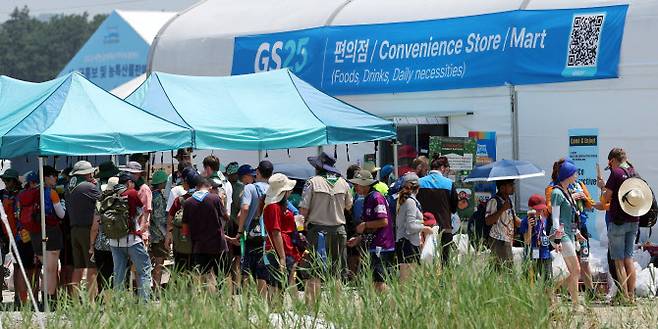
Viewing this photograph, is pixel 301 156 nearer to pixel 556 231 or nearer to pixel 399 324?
pixel 556 231

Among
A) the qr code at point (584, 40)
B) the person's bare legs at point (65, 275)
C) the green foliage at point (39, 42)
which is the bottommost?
the person's bare legs at point (65, 275)

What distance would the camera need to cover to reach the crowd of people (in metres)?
11.3

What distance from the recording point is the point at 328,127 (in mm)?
14961

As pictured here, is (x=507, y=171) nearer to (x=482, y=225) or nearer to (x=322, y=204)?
(x=482, y=225)

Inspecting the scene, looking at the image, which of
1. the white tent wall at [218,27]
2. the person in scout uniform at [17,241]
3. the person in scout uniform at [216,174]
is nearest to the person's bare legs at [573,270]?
the person in scout uniform at [216,174]

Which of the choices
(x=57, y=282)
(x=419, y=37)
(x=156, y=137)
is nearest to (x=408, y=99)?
(x=419, y=37)

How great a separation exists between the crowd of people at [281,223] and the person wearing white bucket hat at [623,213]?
1 cm

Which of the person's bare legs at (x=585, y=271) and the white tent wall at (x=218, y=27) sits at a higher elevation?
the white tent wall at (x=218, y=27)

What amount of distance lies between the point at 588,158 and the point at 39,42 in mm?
113232

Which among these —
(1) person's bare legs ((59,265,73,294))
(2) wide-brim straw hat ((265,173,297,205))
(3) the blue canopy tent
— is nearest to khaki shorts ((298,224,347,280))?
(2) wide-brim straw hat ((265,173,297,205))

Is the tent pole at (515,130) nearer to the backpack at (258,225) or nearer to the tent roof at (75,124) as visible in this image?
the tent roof at (75,124)

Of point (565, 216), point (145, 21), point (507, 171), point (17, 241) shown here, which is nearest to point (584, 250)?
point (565, 216)

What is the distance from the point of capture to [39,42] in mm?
123375

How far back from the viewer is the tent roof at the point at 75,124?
12266 mm
